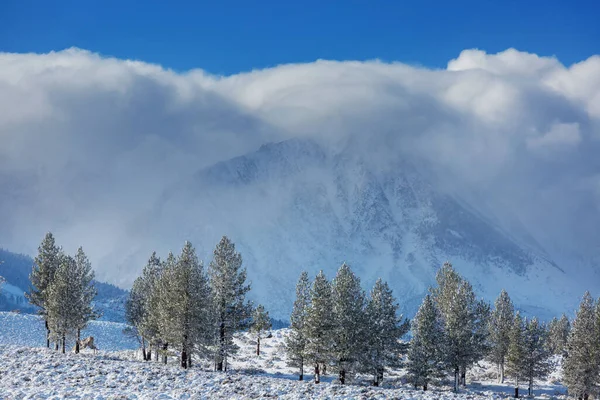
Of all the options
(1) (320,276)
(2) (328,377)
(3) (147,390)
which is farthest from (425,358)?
(3) (147,390)

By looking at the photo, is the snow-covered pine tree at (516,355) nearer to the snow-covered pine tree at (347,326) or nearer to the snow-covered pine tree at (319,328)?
the snow-covered pine tree at (347,326)

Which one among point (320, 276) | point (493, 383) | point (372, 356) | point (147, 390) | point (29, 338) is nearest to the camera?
point (147, 390)

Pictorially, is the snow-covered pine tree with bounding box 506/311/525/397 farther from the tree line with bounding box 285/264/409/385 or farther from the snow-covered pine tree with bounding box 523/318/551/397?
the tree line with bounding box 285/264/409/385

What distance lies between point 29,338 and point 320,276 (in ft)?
209

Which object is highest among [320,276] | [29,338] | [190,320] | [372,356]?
[320,276]

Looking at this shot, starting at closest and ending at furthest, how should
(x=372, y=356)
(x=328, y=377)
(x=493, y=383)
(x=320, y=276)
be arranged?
1. (x=320, y=276)
2. (x=372, y=356)
3. (x=328, y=377)
4. (x=493, y=383)

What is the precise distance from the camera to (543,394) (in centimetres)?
6775

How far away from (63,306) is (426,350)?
123 ft

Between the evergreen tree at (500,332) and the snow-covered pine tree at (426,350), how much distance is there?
1591cm

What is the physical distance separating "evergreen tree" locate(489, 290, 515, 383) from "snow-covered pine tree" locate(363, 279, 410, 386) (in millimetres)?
15726

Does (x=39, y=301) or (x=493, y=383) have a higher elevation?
(x=39, y=301)

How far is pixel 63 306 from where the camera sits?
178 feet

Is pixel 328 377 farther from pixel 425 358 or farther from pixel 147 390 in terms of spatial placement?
pixel 147 390

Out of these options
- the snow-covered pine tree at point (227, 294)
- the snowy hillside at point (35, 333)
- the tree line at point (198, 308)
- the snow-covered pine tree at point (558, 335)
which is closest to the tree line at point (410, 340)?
the snow-covered pine tree at point (227, 294)
